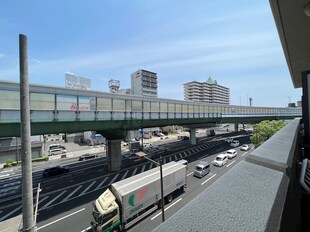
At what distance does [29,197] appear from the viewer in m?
9.12

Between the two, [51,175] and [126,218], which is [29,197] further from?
[51,175]

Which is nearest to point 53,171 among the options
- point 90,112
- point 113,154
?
point 113,154

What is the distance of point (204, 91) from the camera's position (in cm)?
12656

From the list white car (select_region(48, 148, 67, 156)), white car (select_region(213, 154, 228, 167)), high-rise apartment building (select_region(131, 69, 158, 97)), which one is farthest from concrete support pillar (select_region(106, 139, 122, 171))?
high-rise apartment building (select_region(131, 69, 158, 97))

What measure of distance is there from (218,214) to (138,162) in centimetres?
2906

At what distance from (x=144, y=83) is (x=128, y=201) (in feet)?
303

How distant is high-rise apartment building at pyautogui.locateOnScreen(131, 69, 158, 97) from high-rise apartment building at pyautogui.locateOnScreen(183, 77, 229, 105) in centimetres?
2869

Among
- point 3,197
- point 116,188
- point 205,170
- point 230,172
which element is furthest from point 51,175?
point 230,172

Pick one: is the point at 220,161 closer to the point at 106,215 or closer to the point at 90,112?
the point at 90,112

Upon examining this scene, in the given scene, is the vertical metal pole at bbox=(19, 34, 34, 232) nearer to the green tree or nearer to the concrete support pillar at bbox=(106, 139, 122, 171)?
the concrete support pillar at bbox=(106, 139, 122, 171)

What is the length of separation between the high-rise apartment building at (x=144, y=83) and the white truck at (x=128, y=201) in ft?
280

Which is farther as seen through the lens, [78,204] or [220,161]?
[220,161]

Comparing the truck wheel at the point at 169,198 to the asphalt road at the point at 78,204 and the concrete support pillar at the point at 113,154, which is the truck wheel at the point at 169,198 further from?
the concrete support pillar at the point at 113,154

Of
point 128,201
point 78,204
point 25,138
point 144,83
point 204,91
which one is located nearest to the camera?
point 25,138
